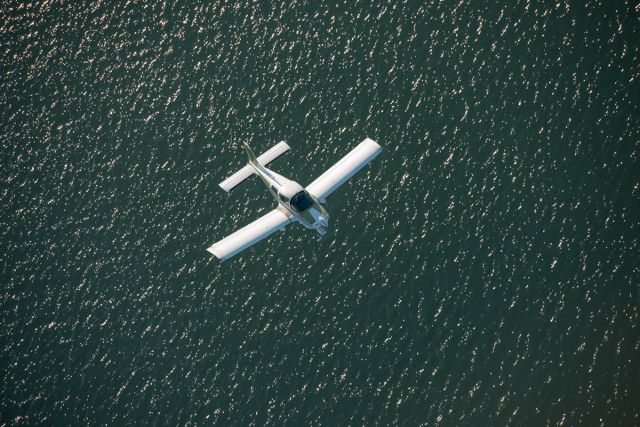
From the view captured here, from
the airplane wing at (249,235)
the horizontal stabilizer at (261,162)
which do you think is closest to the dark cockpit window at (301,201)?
the airplane wing at (249,235)

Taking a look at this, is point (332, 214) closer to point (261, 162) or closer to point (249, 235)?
point (261, 162)

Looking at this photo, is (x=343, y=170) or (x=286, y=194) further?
(x=343, y=170)

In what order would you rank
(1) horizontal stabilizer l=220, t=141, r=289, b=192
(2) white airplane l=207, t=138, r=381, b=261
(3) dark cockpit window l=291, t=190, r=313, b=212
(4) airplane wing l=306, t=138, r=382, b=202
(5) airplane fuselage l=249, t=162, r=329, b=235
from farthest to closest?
(1) horizontal stabilizer l=220, t=141, r=289, b=192 → (4) airplane wing l=306, t=138, r=382, b=202 → (2) white airplane l=207, t=138, r=381, b=261 → (5) airplane fuselage l=249, t=162, r=329, b=235 → (3) dark cockpit window l=291, t=190, r=313, b=212

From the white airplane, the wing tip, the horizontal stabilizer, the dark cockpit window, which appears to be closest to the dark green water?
the horizontal stabilizer

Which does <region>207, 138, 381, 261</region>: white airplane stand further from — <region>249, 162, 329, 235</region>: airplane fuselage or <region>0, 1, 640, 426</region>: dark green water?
<region>0, 1, 640, 426</region>: dark green water

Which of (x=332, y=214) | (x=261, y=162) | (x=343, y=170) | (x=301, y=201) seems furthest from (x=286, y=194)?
(x=332, y=214)

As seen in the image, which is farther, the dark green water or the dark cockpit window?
the dark green water

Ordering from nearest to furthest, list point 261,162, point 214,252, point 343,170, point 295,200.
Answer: point 295,200
point 214,252
point 343,170
point 261,162

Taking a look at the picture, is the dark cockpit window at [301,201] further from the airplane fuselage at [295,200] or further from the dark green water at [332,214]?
the dark green water at [332,214]
